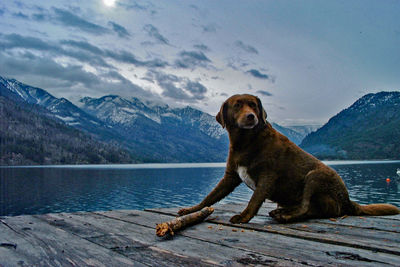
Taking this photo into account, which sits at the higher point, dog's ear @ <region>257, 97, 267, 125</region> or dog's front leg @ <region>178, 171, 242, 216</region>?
dog's ear @ <region>257, 97, 267, 125</region>

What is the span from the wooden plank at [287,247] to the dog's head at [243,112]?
1557 millimetres

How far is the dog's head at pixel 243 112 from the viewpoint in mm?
4641

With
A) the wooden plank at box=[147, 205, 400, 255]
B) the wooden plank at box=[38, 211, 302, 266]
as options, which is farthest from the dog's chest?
the wooden plank at box=[38, 211, 302, 266]

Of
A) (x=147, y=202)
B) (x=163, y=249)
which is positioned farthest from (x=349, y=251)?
(x=147, y=202)

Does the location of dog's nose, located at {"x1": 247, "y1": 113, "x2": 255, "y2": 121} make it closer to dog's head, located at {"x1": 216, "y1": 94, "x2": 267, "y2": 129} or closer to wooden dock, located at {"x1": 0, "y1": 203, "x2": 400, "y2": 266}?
dog's head, located at {"x1": 216, "y1": 94, "x2": 267, "y2": 129}

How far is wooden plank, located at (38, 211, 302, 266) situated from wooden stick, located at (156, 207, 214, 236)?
9 cm

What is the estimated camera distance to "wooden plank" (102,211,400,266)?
249 centimetres

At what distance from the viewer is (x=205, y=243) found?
312 cm

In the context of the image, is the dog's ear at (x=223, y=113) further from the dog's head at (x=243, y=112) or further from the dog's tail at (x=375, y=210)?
the dog's tail at (x=375, y=210)

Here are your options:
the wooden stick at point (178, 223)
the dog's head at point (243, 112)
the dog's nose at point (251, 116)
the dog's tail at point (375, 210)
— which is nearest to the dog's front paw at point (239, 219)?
the wooden stick at point (178, 223)

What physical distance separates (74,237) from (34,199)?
200 ft

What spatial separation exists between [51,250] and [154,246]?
97cm

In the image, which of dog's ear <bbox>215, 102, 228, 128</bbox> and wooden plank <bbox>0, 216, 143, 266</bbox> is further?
dog's ear <bbox>215, 102, 228, 128</bbox>

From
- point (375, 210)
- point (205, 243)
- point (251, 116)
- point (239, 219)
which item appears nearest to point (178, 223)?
point (205, 243)
